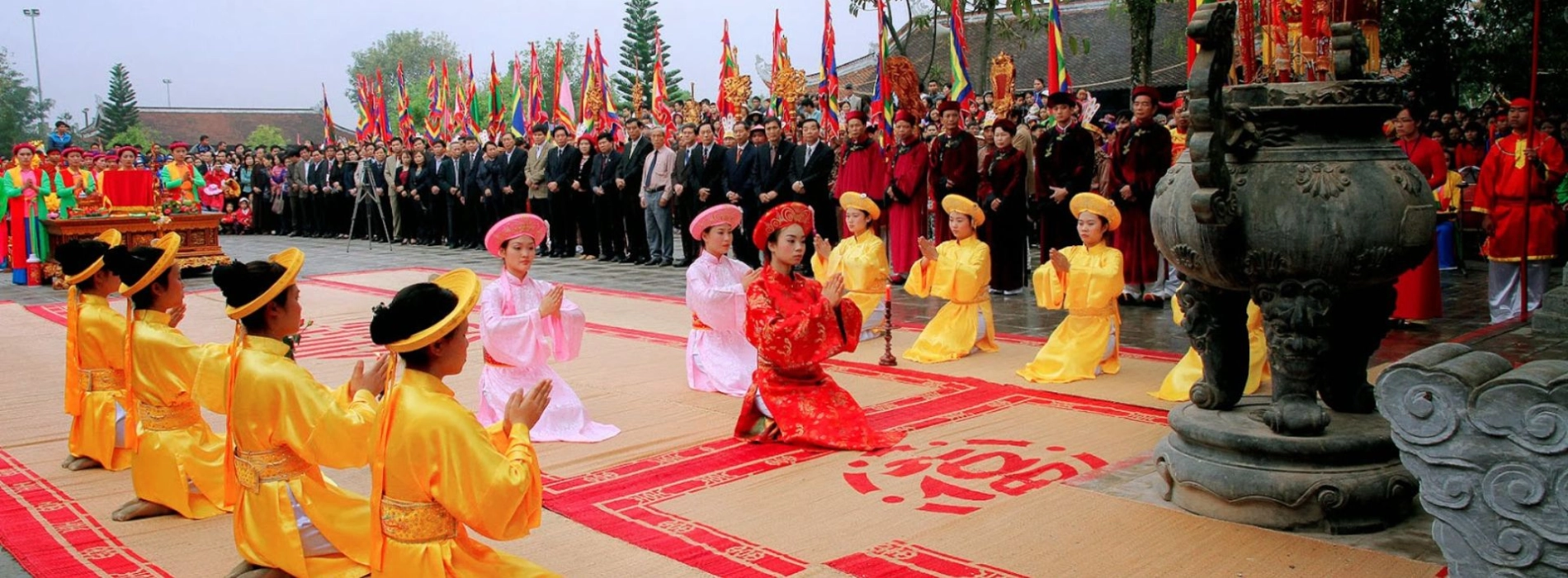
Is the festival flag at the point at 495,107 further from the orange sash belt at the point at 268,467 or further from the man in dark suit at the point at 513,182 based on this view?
the orange sash belt at the point at 268,467

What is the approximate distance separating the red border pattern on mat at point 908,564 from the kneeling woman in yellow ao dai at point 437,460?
1.17 meters

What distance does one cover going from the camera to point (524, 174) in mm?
17109

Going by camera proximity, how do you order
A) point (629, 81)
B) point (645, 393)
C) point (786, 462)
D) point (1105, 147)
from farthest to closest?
point (629, 81) → point (1105, 147) → point (645, 393) → point (786, 462)

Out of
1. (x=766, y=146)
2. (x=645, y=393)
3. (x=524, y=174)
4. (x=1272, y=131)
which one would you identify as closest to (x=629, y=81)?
(x=524, y=174)

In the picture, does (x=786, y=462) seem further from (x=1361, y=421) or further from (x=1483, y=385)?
(x=1483, y=385)

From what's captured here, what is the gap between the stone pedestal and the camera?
13.1ft

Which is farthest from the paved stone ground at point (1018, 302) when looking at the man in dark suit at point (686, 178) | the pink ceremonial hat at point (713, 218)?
the pink ceremonial hat at point (713, 218)

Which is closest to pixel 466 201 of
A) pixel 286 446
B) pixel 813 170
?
pixel 813 170

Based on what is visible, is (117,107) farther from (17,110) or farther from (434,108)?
(434,108)

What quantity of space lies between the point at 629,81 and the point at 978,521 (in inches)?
1678

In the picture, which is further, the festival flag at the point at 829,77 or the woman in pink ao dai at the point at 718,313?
the festival flag at the point at 829,77

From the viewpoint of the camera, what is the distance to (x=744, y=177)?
1359 centimetres

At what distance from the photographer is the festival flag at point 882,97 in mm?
12970

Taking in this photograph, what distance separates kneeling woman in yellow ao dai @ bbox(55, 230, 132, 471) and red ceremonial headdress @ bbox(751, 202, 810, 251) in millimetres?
2765
